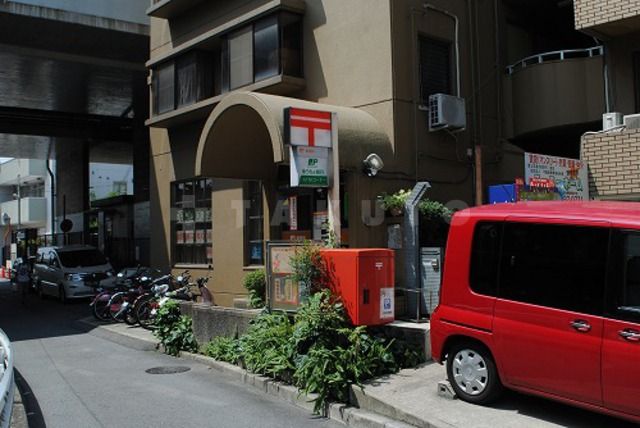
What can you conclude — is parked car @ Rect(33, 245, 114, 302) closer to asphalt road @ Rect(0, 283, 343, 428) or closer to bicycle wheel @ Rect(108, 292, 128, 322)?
bicycle wheel @ Rect(108, 292, 128, 322)

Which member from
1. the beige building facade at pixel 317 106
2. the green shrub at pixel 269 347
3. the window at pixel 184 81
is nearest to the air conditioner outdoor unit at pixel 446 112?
the beige building facade at pixel 317 106

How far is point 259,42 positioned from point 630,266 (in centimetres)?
1007

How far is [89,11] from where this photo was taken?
60.4 ft

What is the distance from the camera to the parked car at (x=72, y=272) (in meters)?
20.9

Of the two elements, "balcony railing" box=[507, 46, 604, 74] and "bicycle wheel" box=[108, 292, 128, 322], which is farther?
"bicycle wheel" box=[108, 292, 128, 322]

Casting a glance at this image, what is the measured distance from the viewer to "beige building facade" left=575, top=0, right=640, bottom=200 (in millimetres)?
9719

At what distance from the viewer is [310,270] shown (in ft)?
28.2

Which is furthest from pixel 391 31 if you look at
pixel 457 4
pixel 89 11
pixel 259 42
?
pixel 89 11

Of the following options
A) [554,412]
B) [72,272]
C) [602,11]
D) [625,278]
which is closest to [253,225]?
[602,11]

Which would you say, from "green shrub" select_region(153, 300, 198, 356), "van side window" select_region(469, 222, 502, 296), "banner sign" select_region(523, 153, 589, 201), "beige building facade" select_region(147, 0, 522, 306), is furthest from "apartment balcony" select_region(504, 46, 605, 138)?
"green shrub" select_region(153, 300, 198, 356)

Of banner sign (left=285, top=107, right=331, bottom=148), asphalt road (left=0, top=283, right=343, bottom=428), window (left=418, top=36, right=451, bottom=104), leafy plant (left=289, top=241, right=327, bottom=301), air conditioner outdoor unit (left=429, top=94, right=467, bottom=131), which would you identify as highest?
Result: window (left=418, top=36, right=451, bottom=104)

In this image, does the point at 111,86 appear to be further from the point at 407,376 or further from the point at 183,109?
the point at 407,376

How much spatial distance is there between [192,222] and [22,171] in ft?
127

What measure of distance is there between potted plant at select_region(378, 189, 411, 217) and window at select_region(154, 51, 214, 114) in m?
7.08
